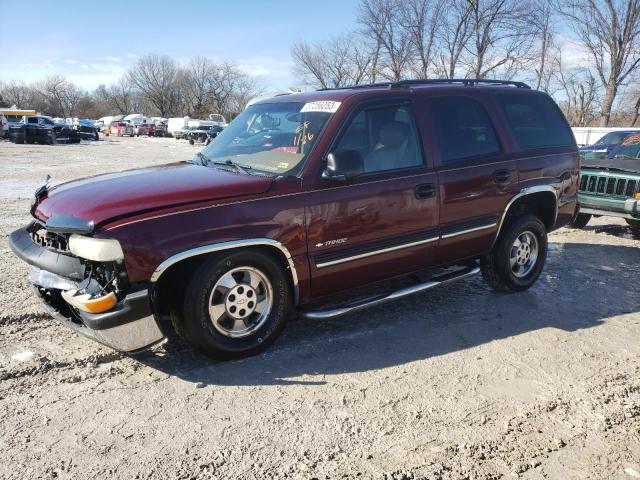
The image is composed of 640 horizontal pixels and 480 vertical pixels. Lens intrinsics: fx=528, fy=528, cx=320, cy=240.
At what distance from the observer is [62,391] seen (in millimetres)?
3316

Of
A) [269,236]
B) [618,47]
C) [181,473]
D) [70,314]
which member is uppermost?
[618,47]

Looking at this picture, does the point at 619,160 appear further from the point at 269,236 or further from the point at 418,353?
the point at 269,236

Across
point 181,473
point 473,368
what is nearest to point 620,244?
point 473,368

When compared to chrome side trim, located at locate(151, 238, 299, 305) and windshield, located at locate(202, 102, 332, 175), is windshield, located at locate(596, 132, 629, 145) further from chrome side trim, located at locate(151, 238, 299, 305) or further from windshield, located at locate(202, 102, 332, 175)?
chrome side trim, located at locate(151, 238, 299, 305)

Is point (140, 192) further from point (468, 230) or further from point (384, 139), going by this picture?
point (468, 230)

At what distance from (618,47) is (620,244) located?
32.9 metres

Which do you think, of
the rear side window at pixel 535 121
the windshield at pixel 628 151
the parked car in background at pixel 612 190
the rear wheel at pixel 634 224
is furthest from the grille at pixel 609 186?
the rear side window at pixel 535 121

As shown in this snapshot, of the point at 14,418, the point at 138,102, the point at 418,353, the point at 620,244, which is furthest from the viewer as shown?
the point at 138,102

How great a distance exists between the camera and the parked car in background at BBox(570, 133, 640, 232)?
730 centimetres

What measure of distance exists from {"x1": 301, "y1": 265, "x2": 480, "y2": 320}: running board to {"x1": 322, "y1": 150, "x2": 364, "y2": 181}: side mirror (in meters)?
0.96

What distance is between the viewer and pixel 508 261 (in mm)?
5156

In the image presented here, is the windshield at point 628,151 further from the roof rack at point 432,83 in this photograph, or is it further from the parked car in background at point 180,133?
the parked car in background at point 180,133

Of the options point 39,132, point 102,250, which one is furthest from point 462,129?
point 39,132

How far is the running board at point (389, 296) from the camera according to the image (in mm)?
3824
